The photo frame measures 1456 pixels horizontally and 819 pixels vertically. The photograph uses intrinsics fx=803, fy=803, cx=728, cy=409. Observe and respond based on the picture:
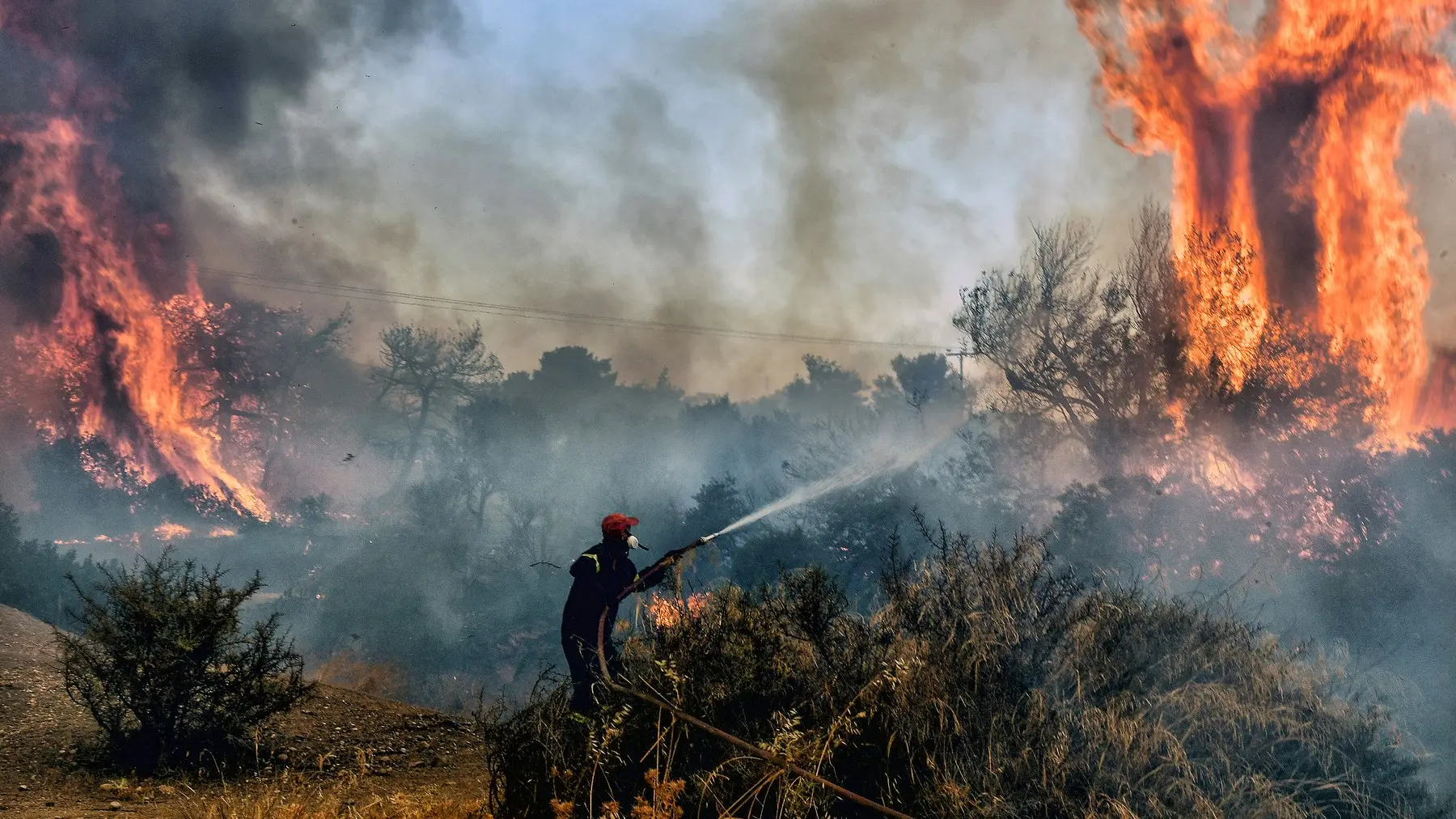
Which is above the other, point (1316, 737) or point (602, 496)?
point (602, 496)

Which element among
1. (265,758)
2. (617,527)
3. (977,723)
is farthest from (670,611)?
(265,758)

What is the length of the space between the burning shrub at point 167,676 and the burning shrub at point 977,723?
3749 mm

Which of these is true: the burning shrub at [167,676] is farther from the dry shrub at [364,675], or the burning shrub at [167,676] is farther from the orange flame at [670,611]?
the dry shrub at [364,675]

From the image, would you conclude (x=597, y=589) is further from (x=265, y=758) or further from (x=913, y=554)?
(x=913, y=554)

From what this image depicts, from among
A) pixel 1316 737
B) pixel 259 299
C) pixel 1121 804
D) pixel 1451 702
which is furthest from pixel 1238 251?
pixel 259 299

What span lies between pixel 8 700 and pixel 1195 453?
24322 millimetres

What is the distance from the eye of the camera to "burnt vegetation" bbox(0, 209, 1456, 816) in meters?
4.88

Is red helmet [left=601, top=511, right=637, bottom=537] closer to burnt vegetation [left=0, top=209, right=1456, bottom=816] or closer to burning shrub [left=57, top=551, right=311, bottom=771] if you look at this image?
burnt vegetation [left=0, top=209, right=1456, bottom=816]

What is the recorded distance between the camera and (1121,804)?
4.43 metres

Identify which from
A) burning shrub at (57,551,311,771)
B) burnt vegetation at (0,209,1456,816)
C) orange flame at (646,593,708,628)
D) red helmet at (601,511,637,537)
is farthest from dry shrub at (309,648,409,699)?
orange flame at (646,593,708,628)

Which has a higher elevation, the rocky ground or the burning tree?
the burning tree

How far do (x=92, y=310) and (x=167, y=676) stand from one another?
36041 millimetres

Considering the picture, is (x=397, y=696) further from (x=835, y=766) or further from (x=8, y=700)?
(x=835, y=766)

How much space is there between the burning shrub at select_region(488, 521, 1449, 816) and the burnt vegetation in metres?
0.03
